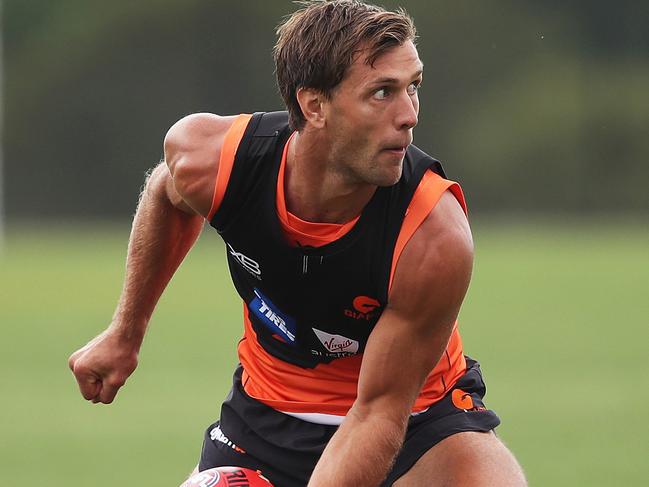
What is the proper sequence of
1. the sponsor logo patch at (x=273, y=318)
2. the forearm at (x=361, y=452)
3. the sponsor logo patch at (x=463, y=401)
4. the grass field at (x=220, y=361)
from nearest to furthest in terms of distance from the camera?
1. the forearm at (x=361, y=452)
2. the sponsor logo patch at (x=273, y=318)
3. the sponsor logo patch at (x=463, y=401)
4. the grass field at (x=220, y=361)

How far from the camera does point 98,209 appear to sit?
2991 cm

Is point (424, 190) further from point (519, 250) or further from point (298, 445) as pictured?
point (519, 250)

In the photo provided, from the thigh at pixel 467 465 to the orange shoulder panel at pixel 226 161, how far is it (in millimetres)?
1272

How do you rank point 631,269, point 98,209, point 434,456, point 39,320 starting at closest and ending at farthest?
point 434,456 < point 39,320 < point 631,269 < point 98,209

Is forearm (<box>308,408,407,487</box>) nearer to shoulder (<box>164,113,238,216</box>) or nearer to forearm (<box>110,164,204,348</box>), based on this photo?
shoulder (<box>164,113,238,216</box>)

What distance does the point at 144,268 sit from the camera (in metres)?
5.90

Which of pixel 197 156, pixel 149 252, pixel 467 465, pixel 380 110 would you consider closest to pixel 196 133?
pixel 197 156

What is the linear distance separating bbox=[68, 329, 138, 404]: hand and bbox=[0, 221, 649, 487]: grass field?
10.9 ft

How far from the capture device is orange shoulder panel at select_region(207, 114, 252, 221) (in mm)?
5242

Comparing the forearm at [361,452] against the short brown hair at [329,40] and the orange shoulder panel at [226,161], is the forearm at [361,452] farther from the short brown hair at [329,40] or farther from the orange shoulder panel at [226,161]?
the short brown hair at [329,40]

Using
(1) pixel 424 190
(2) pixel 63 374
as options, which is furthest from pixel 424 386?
(2) pixel 63 374

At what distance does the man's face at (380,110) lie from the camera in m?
4.84

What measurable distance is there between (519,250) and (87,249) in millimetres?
7641

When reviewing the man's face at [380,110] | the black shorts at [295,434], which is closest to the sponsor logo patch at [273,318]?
the black shorts at [295,434]
